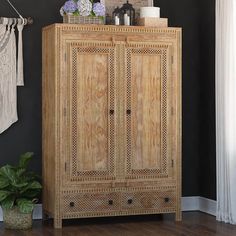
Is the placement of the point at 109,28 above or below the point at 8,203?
above

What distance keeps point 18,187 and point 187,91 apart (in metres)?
2.09

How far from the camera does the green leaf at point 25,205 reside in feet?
20.6

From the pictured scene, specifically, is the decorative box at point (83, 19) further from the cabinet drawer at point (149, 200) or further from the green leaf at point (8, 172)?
the cabinet drawer at point (149, 200)

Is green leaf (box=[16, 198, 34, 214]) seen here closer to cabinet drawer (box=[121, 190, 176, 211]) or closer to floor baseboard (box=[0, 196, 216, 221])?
cabinet drawer (box=[121, 190, 176, 211])

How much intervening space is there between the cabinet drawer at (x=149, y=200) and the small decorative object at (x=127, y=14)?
162 cm

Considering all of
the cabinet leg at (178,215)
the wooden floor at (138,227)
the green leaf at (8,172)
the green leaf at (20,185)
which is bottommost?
the wooden floor at (138,227)

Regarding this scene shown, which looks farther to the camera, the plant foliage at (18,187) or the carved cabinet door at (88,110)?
the carved cabinet door at (88,110)

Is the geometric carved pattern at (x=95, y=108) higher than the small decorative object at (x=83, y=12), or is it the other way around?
the small decorative object at (x=83, y=12)

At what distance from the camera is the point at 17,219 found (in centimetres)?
635

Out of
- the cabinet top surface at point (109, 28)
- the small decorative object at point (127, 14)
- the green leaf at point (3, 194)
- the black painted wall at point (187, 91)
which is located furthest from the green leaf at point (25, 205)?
the small decorative object at point (127, 14)

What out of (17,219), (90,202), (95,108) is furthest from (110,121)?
(17,219)

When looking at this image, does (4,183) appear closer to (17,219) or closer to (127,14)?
(17,219)

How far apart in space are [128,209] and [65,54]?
60.4 inches

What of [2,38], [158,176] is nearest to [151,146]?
[158,176]
